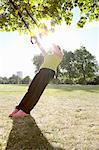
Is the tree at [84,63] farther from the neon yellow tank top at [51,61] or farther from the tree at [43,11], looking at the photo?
the neon yellow tank top at [51,61]

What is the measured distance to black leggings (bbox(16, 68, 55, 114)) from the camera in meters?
7.33

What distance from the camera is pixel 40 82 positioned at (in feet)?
25.0

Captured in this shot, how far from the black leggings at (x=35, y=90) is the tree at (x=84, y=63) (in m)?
81.0

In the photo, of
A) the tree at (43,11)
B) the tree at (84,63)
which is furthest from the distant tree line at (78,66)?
the tree at (43,11)

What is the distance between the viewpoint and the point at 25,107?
7.35 meters

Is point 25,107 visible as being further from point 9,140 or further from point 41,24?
point 41,24

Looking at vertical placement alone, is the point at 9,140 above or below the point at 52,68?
below

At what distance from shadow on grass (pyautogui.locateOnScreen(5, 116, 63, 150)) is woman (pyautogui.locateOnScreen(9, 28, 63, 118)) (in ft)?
1.11

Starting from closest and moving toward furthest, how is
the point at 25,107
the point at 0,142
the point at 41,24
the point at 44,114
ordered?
the point at 0,142, the point at 25,107, the point at 44,114, the point at 41,24

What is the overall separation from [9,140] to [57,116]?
2.85 m

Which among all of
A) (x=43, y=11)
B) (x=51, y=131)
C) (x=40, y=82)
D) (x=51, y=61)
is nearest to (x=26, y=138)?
(x=51, y=131)

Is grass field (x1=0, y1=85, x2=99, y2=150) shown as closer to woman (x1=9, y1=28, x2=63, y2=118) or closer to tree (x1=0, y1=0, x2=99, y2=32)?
woman (x1=9, y1=28, x2=63, y2=118)

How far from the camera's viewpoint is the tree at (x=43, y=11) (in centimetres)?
1066

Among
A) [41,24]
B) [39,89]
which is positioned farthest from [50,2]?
[39,89]
